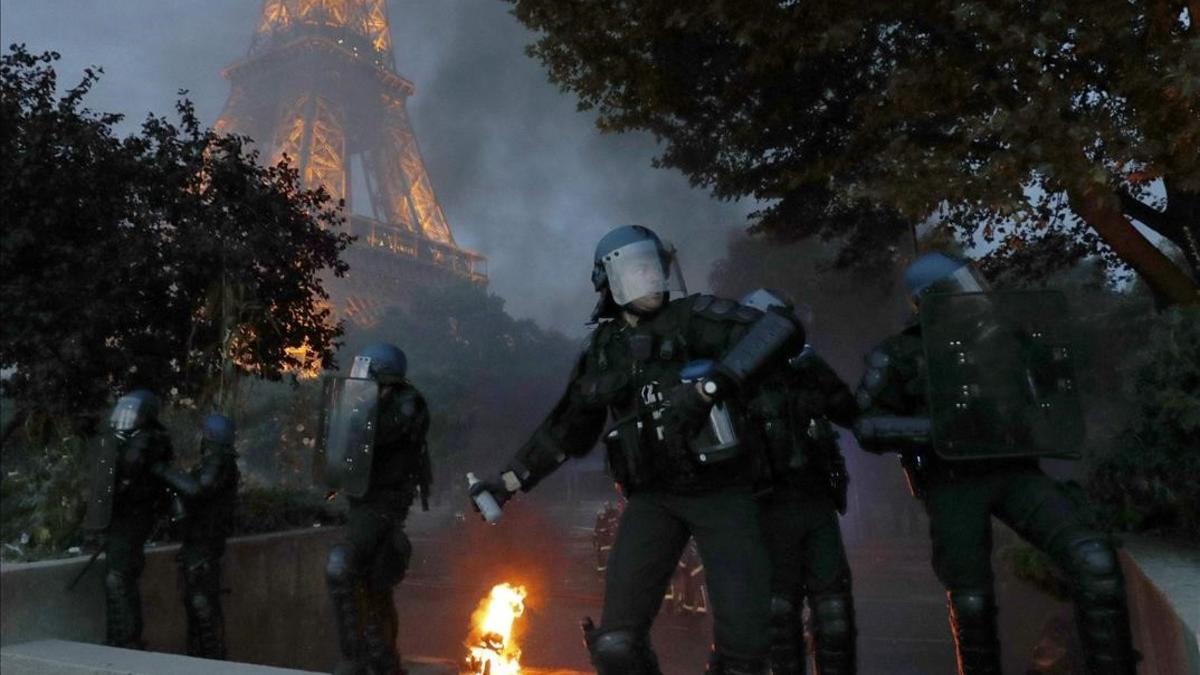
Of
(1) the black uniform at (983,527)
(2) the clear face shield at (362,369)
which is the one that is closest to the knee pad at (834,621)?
(1) the black uniform at (983,527)

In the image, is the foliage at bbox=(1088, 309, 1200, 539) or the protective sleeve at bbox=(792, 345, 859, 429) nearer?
the foliage at bbox=(1088, 309, 1200, 539)

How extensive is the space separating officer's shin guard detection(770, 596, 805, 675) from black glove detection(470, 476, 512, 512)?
1347mm

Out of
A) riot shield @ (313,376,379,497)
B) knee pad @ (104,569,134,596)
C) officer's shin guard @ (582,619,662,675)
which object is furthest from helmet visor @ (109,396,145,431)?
officer's shin guard @ (582,619,662,675)

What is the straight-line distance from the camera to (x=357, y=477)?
4.38 m

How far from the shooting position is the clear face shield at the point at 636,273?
2.96 metres

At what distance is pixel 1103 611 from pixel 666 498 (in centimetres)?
144

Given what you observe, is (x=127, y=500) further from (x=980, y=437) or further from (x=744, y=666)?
(x=980, y=437)

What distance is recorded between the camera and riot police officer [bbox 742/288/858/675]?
11.8ft

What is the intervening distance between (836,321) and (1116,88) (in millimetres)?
19630

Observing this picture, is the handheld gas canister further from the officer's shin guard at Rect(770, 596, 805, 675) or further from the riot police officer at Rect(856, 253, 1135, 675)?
the officer's shin guard at Rect(770, 596, 805, 675)

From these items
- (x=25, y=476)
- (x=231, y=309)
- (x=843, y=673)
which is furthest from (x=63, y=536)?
(x=843, y=673)

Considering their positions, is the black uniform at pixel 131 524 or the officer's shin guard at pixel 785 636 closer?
the officer's shin guard at pixel 785 636

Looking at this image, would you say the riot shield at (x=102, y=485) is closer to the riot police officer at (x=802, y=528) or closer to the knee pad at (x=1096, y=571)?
the riot police officer at (x=802, y=528)

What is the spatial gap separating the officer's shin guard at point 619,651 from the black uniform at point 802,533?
42.6 inches
